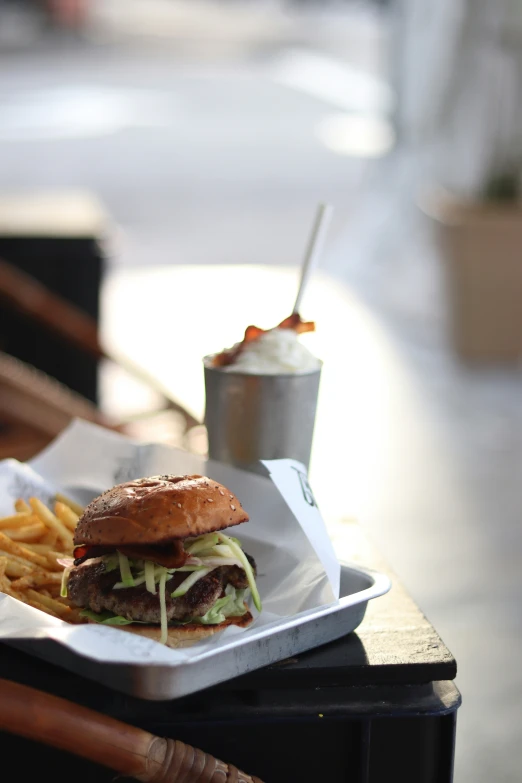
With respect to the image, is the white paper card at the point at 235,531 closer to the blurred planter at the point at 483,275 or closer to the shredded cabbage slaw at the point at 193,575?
the shredded cabbage slaw at the point at 193,575

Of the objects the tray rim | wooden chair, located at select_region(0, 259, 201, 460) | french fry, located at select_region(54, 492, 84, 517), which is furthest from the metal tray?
wooden chair, located at select_region(0, 259, 201, 460)

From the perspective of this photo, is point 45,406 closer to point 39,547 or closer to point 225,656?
point 39,547

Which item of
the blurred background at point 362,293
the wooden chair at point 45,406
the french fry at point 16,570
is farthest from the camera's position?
the blurred background at point 362,293

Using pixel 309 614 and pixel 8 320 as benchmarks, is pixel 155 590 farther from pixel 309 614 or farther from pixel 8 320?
pixel 8 320

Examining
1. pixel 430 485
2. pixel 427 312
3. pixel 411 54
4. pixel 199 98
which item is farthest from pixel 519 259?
pixel 199 98

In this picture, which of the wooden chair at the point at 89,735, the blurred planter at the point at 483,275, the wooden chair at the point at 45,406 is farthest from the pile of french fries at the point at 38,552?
the blurred planter at the point at 483,275

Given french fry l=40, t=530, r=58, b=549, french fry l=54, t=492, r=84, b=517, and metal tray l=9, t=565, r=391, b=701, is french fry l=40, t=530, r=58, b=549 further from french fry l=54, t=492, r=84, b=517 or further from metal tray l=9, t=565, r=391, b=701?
metal tray l=9, t=565, r=391, b=701
